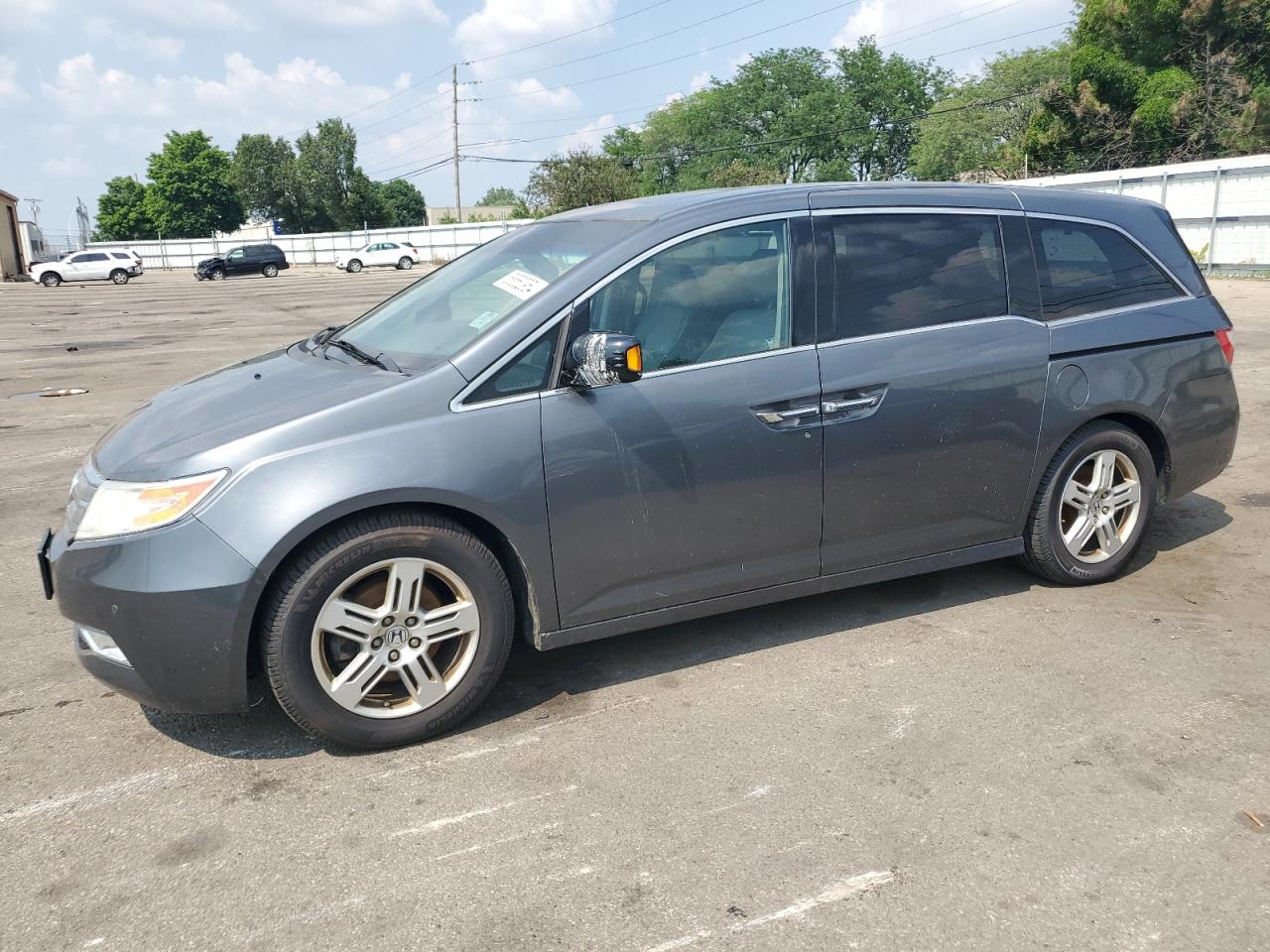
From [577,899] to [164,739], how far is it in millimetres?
1728

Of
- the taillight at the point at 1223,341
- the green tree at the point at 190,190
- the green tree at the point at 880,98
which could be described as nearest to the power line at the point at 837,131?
the green tree at the point at 880,98

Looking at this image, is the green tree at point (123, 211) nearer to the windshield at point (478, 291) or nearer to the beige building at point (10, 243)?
the beige building at point (10, 243)

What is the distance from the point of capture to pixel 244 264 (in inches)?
1989

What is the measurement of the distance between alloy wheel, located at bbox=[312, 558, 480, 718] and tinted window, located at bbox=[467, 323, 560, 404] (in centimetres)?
62

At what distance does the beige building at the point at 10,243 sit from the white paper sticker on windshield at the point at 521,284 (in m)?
57.8

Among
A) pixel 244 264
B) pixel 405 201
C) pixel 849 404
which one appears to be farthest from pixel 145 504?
pixel 405 201

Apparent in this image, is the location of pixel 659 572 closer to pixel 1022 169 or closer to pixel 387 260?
pixel 1022 169

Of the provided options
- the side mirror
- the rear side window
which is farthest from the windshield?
the rear side window

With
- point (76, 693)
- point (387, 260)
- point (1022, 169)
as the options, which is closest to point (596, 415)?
point (76, 693)

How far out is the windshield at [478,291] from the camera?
12.5ft

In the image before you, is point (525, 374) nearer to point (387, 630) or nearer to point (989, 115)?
point (387, 630)

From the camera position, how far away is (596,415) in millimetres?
3561

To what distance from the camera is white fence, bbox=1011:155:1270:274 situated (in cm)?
2266

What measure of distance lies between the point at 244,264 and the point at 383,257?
686 centimetres
